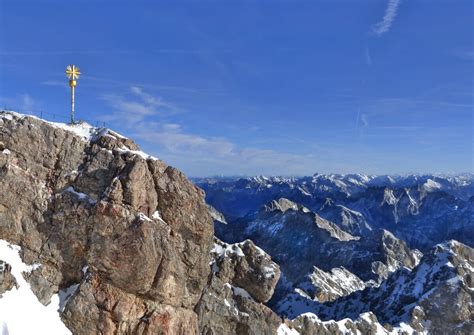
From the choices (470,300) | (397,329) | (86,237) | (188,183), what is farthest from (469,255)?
(86,237)

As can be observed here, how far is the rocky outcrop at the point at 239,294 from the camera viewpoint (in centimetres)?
7788

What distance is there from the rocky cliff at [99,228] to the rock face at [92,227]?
0.12m

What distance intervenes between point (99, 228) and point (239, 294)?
3176cm

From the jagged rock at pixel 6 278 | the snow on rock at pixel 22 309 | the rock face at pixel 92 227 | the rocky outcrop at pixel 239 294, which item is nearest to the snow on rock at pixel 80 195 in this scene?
the rock face at pixel 92 227

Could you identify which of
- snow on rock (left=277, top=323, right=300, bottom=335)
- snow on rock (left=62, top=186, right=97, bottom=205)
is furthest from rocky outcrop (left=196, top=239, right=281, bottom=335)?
snow on rock (left=62, top=186, right=97, bottom=205)

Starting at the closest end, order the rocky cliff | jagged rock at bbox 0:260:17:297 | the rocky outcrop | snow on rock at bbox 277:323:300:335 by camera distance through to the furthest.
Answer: jagged rock at bbox 0:260:17:297
the rocky cliff
the rocky outcrop
snow on rock at bbox 277:323:300:335

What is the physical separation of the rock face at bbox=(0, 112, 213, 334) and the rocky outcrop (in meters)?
14.1

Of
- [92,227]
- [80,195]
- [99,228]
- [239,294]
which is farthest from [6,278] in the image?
[239,294]

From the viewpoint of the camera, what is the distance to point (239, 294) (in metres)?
81.4

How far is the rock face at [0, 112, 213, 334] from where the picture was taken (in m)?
57.8

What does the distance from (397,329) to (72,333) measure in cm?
8366

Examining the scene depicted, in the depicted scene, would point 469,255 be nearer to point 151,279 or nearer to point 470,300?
point 470,300

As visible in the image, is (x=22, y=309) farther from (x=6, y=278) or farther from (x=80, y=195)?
(x=80, y=195)

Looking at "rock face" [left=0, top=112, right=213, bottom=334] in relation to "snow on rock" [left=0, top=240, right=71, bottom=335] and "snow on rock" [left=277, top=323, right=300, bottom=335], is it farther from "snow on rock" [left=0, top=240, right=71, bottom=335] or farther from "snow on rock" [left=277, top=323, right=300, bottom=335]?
"snow on rock" [left=277, top=323, right=300, bottom=335]
